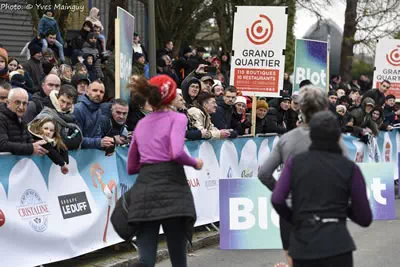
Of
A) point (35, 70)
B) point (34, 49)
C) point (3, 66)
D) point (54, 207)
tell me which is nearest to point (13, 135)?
point (54, 207)

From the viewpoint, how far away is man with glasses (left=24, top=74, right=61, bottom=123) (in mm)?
9781

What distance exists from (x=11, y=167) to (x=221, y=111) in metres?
5.00

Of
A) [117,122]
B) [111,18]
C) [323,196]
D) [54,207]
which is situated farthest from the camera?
[111,18]

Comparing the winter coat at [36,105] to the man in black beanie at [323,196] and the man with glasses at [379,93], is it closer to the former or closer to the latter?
the man in black beanie at [323,196]

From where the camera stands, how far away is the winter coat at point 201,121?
11930 mm

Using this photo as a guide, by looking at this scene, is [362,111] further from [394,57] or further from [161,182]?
[161,182]

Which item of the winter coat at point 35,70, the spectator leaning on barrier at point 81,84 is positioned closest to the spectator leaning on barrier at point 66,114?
the spectator leaning on barrier at point 81,84

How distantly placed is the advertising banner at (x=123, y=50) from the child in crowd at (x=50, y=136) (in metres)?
1.34

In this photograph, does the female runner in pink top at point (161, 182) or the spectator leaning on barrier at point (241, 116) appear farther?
the spectator leaning on barrier at point (241, 116)

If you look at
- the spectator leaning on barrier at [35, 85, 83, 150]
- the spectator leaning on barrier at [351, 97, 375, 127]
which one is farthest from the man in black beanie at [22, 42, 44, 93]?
the spectator leaning on barrier at [351, 97, 375, 127]

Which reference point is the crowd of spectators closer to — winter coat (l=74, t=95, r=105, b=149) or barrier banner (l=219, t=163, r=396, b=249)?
winter coat (l=74, t=95, r=105, b=149)

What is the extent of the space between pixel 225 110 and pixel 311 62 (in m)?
3.65

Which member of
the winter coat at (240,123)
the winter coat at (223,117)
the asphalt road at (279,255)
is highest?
the winter coat at (223,117)

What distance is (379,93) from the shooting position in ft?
65.6
